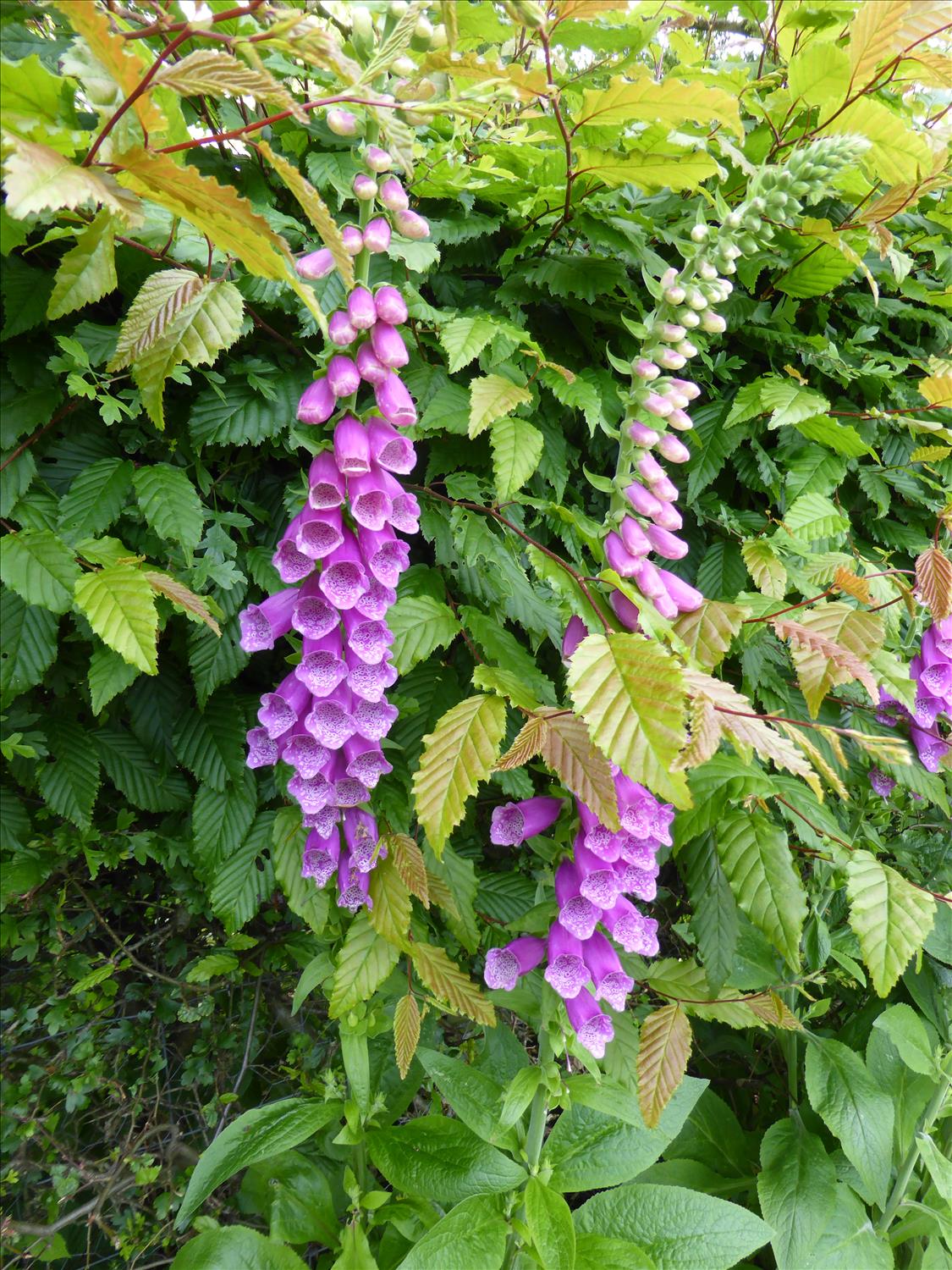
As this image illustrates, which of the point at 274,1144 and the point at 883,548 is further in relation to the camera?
the point at 883,548

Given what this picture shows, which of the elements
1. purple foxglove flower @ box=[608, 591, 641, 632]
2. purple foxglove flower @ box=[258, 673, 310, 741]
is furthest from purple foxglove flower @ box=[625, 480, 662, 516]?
purple foxglove flower @ box=[258, 673, 310, 741]

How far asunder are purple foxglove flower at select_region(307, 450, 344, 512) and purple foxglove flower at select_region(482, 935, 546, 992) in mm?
727

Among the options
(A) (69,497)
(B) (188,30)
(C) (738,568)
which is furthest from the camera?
(C) (738,568)

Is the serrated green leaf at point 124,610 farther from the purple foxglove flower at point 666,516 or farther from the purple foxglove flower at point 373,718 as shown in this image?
the purple foxglove flower at point 666,516

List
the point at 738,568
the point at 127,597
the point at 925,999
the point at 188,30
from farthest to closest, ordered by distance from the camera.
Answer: the point at 925,999 → the point at 738,568 → the point at 127,597 → the point at 188,30

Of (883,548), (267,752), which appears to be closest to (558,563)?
(267,752)

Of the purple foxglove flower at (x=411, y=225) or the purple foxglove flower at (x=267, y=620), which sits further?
the purple foxglove flower at (x=267, y=620)

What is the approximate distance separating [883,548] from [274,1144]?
1.88 metres

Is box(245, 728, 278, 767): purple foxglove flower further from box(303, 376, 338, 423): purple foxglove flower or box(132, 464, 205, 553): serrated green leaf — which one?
box(303, 376, 338, 423): purple foxglove flower

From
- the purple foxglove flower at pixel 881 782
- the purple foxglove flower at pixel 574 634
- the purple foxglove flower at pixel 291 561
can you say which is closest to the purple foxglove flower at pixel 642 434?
the purple foxglove flower at pixel 574 634

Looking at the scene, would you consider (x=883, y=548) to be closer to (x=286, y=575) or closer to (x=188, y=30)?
(x=286, y=575)

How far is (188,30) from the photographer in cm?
61

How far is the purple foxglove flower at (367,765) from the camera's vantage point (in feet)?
3.50

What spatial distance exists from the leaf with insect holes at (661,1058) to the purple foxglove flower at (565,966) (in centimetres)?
13
